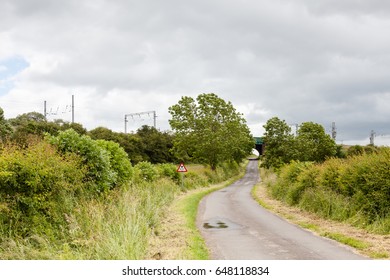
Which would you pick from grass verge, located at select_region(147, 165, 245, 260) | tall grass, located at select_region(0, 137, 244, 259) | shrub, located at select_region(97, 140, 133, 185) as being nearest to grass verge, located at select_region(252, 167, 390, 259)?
grass verge, located at select_region(147, 165, 245, 260)

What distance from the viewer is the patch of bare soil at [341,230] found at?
37.8 feet

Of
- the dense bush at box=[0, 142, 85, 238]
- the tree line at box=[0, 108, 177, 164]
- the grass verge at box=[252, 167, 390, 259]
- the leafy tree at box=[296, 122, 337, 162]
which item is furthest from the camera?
the tree line at box=[0, 108, 177, 164]

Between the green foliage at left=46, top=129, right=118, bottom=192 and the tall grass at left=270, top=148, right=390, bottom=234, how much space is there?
32.3 ft

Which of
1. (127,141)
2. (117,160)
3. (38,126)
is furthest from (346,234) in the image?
(127,141)

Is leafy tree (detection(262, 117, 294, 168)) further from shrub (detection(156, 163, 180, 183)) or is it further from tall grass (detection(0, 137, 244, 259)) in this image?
tall grass (detection(0, 137, 244, 259))

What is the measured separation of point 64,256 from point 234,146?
57.0m

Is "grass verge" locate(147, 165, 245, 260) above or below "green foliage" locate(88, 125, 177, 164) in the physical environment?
below

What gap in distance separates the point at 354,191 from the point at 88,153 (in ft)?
37.4

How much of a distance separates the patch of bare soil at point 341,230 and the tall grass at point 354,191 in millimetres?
482

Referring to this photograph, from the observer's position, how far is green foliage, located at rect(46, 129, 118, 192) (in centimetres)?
1500

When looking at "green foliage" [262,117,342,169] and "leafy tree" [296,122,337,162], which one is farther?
"leafy tree" [296,122,337,162]

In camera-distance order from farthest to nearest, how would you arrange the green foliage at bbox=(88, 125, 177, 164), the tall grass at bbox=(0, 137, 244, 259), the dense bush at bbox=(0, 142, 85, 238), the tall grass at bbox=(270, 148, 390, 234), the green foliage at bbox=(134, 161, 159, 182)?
1. the green foliage at bbox=(88, 125, 177, 164)
2. the green foliage at bbox=(134, 161, 159, 182)
3. the tall grass at bbox=(270, 148, 390, 234)
4. the dense bush at bbox=(0, 142, 85, 238)
5. the tall grass at bbox=(0, 137, 244, 259)

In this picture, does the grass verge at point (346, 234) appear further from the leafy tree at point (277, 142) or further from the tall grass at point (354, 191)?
the leafy tree at point (277, 142)

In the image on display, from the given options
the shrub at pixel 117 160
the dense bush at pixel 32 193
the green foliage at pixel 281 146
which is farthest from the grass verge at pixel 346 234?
the green foliage at pixel 281 146
